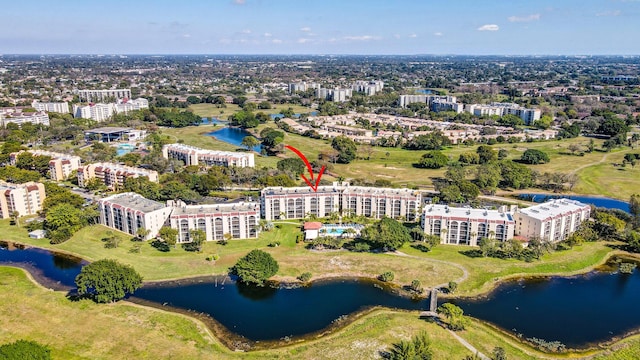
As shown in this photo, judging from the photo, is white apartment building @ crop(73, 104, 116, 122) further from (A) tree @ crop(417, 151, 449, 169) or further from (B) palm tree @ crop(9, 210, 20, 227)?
(A) tree @ crop(417, 151, 449, 169)

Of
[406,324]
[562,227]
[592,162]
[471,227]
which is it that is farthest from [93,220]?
[592,162]

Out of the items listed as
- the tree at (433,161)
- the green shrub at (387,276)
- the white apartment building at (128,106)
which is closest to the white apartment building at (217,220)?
the green shrub at (387,276)

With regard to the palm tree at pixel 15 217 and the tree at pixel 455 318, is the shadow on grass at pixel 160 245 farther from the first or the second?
the tree at pixel 455 318

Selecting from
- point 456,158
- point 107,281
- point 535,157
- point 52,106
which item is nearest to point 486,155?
point 456,158

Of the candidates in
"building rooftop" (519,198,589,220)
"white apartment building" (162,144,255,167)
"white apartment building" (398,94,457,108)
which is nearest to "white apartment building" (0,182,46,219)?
"white apartment building" (162,144,255,167)

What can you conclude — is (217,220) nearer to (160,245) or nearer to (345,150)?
(160,245)

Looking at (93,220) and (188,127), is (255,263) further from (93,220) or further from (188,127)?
(188,127)
